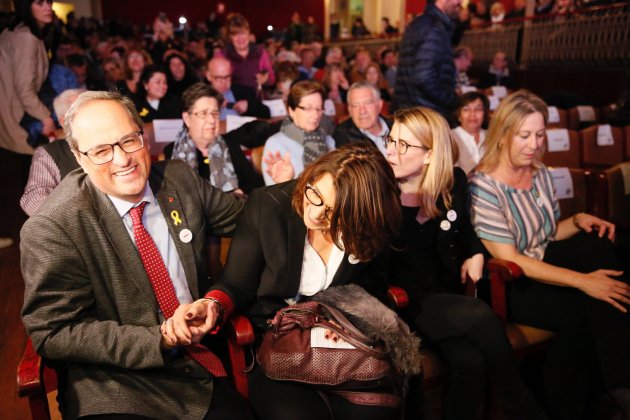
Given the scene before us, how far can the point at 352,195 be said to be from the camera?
4.66 feet

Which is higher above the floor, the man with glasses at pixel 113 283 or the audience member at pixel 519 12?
the audience member at pixel 519 12

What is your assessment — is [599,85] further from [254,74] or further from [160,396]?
[160,396]

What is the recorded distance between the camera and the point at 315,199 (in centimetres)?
147

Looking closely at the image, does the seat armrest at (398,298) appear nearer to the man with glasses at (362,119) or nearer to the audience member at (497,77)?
the man with glasses at (362,119)

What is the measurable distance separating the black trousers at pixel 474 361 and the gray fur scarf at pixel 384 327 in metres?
0.34

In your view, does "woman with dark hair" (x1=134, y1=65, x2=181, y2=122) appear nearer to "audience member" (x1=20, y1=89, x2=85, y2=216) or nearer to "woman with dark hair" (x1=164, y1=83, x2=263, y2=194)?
"woman with dark hair" (x1=164, y1=83, x2=263, y2=194)

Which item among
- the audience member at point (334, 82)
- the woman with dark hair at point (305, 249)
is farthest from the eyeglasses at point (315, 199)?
the audience member at point (334, 82)

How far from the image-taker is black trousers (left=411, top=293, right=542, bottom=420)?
169cm

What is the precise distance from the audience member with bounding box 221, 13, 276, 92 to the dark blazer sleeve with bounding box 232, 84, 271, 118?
0.17 meters

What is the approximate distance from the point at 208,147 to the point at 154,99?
5.22 ft

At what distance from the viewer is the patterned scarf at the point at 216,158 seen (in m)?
2.73

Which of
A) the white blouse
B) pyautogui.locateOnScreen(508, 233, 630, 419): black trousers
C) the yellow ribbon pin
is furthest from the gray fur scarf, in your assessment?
the white blouse

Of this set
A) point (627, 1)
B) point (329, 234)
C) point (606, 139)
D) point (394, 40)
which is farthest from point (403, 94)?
point (394, 40)

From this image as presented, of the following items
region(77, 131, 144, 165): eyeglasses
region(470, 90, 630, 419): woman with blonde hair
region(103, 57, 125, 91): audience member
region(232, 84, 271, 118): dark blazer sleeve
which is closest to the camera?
region(77, 131, 144, 165): eyeglasses
